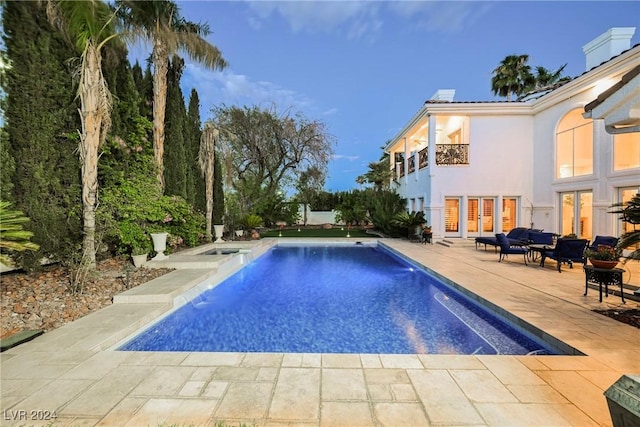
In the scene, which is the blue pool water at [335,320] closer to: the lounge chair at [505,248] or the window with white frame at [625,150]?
the lounge chair at [505,248]

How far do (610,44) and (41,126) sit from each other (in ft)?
60.8

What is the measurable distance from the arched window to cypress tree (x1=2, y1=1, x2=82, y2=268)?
668 inches

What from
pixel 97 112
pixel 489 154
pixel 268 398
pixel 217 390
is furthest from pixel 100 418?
pixel 489 154

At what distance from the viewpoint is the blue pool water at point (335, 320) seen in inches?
175

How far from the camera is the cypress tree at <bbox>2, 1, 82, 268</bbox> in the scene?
5984mm

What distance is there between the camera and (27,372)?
3154mm

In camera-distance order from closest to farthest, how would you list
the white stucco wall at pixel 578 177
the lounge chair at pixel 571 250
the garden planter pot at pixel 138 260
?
the lounge chair at pixel 571 250 < the garden planter pot at pixel 138 260 < the white stucco wall at pixel 578 177

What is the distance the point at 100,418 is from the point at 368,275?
756 cm

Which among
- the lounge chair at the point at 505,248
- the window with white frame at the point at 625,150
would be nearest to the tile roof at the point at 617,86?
the lounge chair at the point at 505,248

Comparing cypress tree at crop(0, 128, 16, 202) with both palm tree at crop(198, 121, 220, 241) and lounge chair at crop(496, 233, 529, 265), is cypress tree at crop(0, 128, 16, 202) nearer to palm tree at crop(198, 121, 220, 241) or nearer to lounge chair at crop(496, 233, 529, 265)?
palm tree at crop(198, 121, 220, 241)

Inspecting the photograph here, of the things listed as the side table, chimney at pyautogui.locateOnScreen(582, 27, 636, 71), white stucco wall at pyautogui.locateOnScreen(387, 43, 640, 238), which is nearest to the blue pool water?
the side table

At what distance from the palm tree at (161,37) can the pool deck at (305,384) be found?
7708mm

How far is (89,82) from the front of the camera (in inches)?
247

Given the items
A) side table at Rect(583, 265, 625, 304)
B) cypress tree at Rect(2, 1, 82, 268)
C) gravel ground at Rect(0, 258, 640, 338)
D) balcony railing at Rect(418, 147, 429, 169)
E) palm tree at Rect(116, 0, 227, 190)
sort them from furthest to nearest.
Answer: balcony railing at Rect(418, 147, 429, 169) → palm tree at Rect(116, 0, 227, 190) → cypress tree at Rect(2, 1, 82, 268) → side table at Rect(583, 265, 625, 304) → gravel ground at Rect(0, 258, 640, 338)
